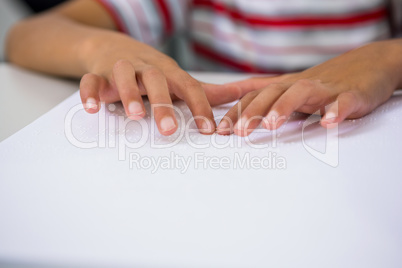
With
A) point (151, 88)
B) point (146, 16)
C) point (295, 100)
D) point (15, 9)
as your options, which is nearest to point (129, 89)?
point (151, 88)

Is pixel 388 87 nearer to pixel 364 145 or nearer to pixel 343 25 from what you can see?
pixel 364 145

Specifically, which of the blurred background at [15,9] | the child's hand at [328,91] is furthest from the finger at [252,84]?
the blurred background at [15,9]

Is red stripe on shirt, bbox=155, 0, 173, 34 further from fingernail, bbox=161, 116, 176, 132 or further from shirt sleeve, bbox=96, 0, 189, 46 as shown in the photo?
fingernail, bbox=161, 116, 176, 132

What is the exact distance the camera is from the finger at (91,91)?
11.9 inches

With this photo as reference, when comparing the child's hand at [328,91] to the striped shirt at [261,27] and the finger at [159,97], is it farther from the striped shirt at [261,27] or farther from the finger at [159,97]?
the striped shirt at [261,27]

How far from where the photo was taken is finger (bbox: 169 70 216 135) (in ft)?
0.99

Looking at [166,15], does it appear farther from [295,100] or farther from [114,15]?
[295,100]

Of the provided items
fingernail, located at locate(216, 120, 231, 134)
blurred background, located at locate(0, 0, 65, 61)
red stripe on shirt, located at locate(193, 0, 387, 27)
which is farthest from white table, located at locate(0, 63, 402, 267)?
blurred background, located at locate(0, 0, 65, 61)

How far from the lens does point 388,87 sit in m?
0.35

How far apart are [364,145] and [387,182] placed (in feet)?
0.14

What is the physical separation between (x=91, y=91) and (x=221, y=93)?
10cm

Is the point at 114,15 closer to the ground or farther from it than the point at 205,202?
farther from it

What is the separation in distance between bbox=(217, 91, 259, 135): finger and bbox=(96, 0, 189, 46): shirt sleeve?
0.29 meters

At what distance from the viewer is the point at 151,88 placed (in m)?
0.31
